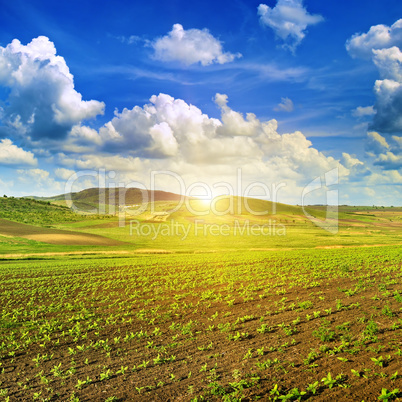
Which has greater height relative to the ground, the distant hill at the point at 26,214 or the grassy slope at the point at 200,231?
the distant hill at the point at 26,214

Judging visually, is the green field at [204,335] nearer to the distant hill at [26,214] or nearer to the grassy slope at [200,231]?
the grassy slope at [200,231]

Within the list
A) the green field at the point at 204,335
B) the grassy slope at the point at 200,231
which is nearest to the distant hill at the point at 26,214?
the grassy slope at the point at 200,231

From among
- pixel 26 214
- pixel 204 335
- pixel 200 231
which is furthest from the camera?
pixel 26 214

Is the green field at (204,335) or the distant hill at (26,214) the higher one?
the distant hill at (26,214)

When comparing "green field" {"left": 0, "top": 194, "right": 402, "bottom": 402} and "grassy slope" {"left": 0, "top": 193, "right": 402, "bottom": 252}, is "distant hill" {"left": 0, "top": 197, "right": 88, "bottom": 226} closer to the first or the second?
"grassy slope" {"left": 0, "top": 193, "right": 402, "bottom": 252}

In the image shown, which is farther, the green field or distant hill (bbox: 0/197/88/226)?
distant hill (bbox: 0/197/88/226)

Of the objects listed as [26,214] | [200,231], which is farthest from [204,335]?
[26,214]

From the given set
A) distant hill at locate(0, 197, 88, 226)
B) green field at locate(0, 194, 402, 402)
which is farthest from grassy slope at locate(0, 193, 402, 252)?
green field at locate(0, 194, 402, 402)

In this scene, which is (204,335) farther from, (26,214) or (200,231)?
(26,214)

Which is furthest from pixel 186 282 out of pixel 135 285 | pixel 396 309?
pixel 396 309

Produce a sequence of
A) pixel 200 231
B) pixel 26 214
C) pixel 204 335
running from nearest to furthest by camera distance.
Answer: pixel 204 335, pixel 200 231, pixel 26 214

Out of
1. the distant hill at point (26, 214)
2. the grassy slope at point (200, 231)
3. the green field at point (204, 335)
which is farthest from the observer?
the distant hill at point (26, 214)

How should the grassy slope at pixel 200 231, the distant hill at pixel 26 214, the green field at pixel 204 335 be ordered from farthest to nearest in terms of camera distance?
the distant hill at pixel 26 214, the grassy slope at pixel 200 231, the green field at pixel 204 335

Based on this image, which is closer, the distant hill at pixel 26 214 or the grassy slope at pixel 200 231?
the grassy slope at pixel 200 231
